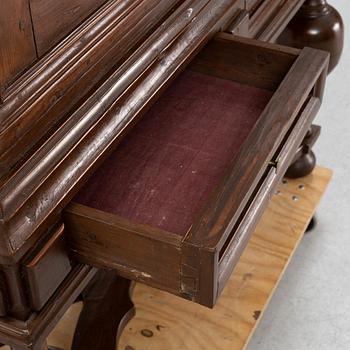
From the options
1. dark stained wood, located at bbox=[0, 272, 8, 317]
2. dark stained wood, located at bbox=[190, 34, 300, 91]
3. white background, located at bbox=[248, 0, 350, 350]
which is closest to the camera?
dark stained wood, located at bbox=[0, 272, 8, 317]

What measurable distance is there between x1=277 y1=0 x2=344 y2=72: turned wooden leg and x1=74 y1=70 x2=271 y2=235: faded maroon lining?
47cm

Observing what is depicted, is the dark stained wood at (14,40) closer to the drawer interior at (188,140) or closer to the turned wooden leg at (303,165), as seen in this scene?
the drawer interior at (188,140)

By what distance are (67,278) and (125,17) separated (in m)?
0.27

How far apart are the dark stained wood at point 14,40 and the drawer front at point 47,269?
0.16m

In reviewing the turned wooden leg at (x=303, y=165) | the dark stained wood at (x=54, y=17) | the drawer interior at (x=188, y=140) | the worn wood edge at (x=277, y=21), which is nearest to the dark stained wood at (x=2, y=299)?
the drawer interior at (x=188, y=140)

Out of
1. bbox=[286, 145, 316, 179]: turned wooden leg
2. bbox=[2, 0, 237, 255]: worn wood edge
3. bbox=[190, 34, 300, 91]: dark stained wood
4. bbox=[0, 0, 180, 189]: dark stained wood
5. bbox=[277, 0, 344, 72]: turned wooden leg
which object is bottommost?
bbox=[286, 145, 316, 179]: turned wooden leg

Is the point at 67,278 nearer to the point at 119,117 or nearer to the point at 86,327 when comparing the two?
the point at 119,117

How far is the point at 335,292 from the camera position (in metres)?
1.46

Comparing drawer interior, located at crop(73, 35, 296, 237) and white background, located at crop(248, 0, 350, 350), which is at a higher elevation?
drawer interior, located at crop(73, 35, 296, 237)

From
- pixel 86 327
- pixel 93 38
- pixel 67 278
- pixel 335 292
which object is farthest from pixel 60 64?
pixel 335 292

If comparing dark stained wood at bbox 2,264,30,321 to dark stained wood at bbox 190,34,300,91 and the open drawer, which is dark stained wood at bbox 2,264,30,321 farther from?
dark stained wood at bbox 190,34,300,91

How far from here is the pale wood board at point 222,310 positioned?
1239 millimetres

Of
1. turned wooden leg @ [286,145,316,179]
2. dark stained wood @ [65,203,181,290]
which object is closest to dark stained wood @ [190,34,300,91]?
dark stained wood @ [65,203,181,290]

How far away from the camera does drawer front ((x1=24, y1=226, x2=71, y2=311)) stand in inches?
30.5
